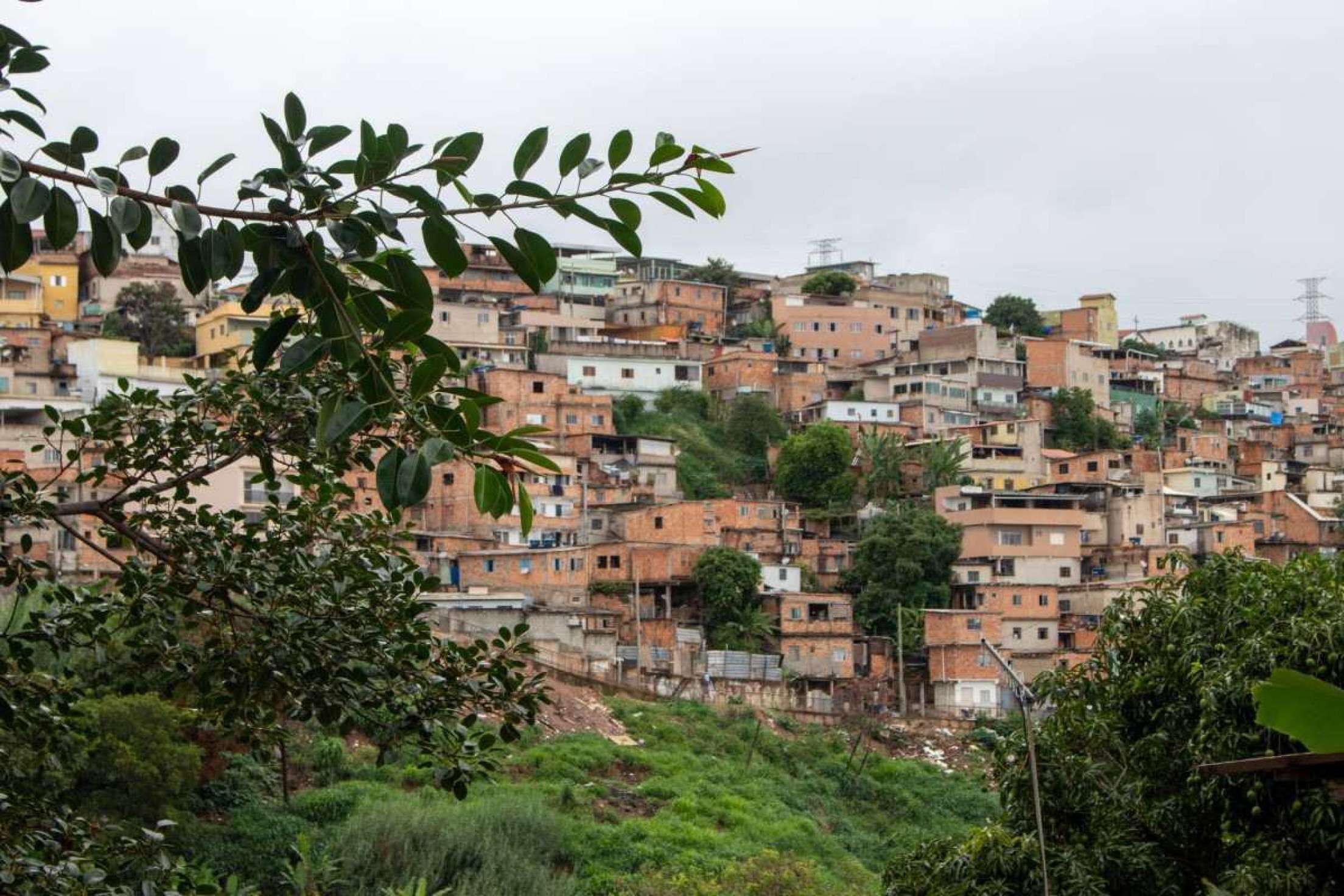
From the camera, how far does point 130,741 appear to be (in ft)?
58.6

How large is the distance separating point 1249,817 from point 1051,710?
2758mm

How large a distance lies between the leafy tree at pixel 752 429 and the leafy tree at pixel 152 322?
12.8m

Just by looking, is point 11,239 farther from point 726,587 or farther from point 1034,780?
point 726,587

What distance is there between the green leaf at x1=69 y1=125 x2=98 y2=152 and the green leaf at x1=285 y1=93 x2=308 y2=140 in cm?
30

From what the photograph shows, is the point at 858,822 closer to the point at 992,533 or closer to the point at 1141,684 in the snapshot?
the point at 992,533

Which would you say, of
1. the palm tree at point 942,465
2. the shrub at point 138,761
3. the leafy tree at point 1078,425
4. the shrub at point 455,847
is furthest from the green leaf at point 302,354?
the leafy tree at point 1078,425

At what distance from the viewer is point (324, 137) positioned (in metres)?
2.73

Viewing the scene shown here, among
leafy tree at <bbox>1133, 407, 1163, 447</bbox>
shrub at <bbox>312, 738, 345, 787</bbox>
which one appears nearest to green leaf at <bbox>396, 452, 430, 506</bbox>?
shrub at <bbox>312, 738, 345, 787</bbox>

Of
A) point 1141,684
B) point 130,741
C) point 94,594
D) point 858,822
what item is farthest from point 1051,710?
point 858,822

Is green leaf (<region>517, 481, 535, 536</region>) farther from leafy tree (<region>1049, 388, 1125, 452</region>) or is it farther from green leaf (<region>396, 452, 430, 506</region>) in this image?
leafy tree (<region>1049, 388, 1125, 452</region>)

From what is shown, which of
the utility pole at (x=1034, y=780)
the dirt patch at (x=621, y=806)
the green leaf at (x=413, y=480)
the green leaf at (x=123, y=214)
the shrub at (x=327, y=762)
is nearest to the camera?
the green leaf at (x=413, y=480)

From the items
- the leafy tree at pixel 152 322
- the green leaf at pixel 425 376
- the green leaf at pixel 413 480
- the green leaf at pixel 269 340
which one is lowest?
the green leaf at pixel 413 480

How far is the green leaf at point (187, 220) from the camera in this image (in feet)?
8.52

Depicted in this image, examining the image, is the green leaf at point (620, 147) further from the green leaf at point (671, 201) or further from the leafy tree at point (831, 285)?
the leafy tree at point (831, 285)
